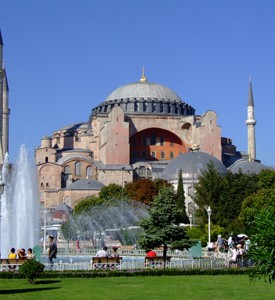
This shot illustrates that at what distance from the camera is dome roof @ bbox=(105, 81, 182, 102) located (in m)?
71.7

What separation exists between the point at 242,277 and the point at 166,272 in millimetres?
1763

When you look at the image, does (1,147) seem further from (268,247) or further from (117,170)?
(268,247)

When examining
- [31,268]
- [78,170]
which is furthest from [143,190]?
[31,268]

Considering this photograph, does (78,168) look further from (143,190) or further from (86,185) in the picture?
(143,190)

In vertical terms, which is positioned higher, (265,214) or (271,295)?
(265,214)

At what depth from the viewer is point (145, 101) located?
70.2 m

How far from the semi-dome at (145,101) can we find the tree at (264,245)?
195 feet

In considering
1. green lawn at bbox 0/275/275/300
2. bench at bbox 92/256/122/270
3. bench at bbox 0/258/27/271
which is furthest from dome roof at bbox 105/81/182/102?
green lawn at bbox 0/275/275/300

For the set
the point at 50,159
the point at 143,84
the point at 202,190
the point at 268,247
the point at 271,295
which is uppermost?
the point at 143,84

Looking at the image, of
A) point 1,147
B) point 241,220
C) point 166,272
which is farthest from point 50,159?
point 166,272

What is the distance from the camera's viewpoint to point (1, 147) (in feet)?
196

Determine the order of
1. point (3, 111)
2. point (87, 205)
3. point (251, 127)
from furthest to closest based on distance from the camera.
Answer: point (251, 127) < point (3, 111) < point (87, 205)

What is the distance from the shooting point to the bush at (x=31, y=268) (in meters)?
12.8

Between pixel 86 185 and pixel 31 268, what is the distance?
4681 centimetres
